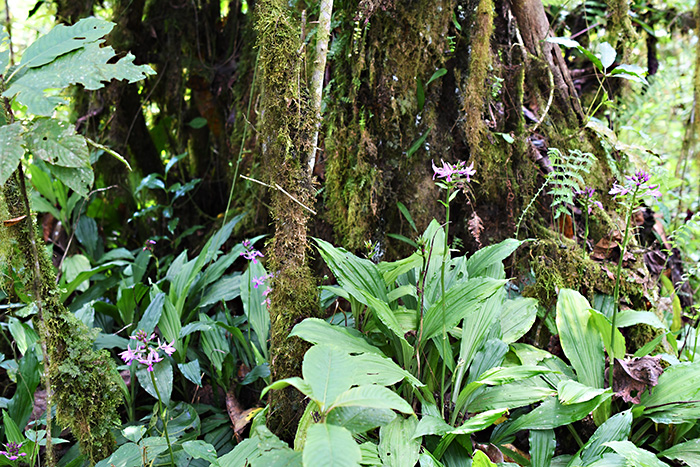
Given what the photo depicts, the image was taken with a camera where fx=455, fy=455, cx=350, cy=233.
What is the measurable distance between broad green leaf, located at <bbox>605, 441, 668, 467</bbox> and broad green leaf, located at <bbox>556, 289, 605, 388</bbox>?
362 mm

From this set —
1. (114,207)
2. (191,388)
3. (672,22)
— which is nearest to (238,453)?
(191,388)

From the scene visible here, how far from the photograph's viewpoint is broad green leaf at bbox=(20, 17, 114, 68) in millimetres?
1158

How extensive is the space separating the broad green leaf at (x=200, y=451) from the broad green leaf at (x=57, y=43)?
3.70 feet

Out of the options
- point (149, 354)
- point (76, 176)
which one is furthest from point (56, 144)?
point (149, 354)

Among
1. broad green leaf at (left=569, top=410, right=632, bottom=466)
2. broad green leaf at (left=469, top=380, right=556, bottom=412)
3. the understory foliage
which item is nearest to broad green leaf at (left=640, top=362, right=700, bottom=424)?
the understory foliage

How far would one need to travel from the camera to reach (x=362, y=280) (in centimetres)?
167

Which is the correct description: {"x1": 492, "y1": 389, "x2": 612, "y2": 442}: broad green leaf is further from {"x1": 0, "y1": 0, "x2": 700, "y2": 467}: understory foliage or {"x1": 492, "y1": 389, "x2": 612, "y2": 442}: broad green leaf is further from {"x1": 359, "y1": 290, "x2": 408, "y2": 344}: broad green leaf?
{"x1": 359, "y1": 290, "x2": 408, "y2": 344}: broad green leaf

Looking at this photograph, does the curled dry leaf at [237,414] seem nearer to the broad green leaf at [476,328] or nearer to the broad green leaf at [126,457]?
the broad green leaf at [126,457]

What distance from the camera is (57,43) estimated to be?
118cm

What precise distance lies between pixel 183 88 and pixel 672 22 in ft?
11.7

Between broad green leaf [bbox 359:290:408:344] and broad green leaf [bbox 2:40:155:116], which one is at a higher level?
broad green leaf [bbox 2:40:155:116]

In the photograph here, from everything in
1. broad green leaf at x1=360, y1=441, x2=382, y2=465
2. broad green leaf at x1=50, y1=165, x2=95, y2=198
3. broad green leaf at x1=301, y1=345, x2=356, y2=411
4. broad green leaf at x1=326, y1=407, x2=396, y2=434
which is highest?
broad green leaf at x1=50, y1=165, x2=95, y2=198

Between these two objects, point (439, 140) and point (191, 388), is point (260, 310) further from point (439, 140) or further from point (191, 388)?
point (439, 140)

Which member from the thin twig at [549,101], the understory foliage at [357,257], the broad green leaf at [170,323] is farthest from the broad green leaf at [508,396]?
the thin twig at [549,101]
